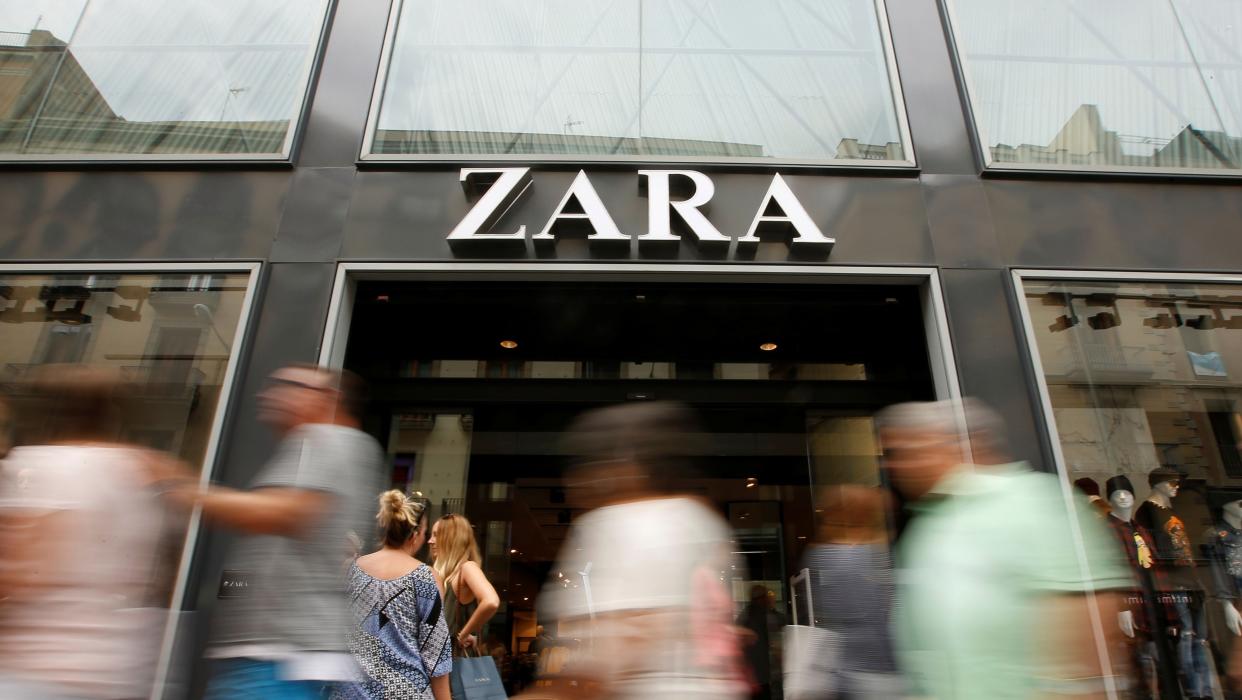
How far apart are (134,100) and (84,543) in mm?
4909

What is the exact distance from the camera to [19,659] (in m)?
1.81

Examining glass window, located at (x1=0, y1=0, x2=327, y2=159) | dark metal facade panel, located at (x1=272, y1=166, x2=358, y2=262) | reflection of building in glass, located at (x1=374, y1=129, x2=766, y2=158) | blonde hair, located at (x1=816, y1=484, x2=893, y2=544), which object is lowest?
blonde hair, located at (x1=816, y1=484, x2=893, y2=544)

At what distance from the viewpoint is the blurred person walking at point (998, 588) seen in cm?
196

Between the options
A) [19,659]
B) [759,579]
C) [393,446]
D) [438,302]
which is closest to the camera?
[19,659]

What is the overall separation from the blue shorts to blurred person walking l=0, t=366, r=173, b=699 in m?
0.23

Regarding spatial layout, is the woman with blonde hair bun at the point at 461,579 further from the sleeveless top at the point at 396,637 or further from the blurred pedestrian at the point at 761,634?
the blurred pedestrian at the point at 761,634

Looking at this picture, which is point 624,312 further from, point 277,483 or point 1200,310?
point 1200,310

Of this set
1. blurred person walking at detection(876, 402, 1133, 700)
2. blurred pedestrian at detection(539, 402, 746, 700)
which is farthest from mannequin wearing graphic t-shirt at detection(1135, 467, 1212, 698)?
blurred pedestrian at detection(539, 402, 746, 700)

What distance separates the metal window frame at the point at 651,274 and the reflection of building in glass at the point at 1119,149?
1.31m

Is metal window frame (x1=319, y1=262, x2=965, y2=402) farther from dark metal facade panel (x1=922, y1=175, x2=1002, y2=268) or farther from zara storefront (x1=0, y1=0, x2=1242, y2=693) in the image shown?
dark metal facade panel (x1=922, y1=175, x2=1002, y2=268)

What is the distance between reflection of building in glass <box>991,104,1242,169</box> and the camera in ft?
17.5

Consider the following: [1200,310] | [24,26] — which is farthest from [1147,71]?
[24,26]

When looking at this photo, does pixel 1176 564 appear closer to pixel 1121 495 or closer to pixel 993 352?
pixel 1121 495

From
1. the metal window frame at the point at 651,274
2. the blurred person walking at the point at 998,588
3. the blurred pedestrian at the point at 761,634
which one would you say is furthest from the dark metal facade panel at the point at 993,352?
the blurred pedestrian at the point at 761,634
